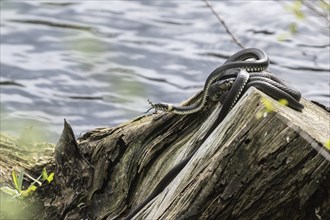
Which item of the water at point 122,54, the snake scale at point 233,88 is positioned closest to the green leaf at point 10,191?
the snake scale at point 233,88

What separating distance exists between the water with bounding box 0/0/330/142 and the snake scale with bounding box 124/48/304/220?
388cm

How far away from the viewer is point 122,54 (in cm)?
1020

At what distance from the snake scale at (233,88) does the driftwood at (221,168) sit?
0.28 ft

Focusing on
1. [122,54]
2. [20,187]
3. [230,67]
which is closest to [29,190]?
[20,187]

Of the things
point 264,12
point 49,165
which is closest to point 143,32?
point 264,12

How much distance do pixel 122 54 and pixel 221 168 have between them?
6414mm

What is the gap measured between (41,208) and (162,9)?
6234 mm

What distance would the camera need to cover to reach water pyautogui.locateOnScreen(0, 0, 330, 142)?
922 cm

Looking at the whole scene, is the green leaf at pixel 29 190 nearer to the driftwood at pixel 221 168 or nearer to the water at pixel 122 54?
the driftwood at pixel 221 168

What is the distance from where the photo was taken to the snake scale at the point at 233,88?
167 inches

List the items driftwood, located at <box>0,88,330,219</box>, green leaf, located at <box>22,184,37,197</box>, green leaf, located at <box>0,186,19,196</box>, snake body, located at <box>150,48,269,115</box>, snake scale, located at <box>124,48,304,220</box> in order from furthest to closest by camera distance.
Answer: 1. green leaf, located at <box>0,186,19,196</box>
2. green leaf, located at <box>22,184,37,197</box>
3. snake body, located at <box>150,48,269,115</box>
4. snake scale, located at <box>124,48,304,220</box>
5. driftwood, located at <box>0,88,330,219</box>

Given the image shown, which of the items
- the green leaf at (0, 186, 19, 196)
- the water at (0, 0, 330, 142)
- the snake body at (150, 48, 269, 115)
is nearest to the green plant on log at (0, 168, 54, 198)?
the green leaf at (0, 186, 19, 196)

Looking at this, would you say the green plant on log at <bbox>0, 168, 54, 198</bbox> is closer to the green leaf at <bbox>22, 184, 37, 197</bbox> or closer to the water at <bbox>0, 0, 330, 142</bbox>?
the green leaf at <bbox>22, 184, 37, 197</bbox>

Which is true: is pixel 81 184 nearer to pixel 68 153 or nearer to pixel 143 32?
pixel 68 153
